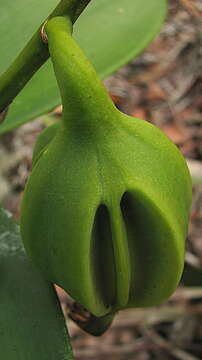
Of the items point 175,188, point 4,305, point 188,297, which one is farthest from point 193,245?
point 175,188

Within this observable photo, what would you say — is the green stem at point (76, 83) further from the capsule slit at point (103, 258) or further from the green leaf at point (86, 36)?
the green leaf at point (86, 36)

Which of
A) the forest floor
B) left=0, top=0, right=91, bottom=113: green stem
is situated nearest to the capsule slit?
left=0, top=0, right=91, bottom=113: green stem

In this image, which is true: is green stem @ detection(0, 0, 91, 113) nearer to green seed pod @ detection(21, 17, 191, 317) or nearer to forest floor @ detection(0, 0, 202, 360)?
green seed pod @ detection(21, 17, 191, 317)

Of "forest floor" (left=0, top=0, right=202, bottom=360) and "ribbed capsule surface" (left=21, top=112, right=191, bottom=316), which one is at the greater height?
"ribbed capsule surface" (left=21, top=112, right=191, bottom=316)

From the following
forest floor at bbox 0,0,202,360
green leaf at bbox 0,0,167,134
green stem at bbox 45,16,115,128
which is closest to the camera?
green stem at bbox 45,16,115,128

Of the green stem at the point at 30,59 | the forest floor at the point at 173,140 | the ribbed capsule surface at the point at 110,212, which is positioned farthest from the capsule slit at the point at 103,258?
the forest floor at the point at 173,140

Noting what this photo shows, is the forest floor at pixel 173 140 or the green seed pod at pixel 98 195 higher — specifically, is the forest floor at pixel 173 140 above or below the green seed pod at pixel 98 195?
below

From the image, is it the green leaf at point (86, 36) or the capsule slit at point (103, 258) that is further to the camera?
the green leaf at point (86, 36)
